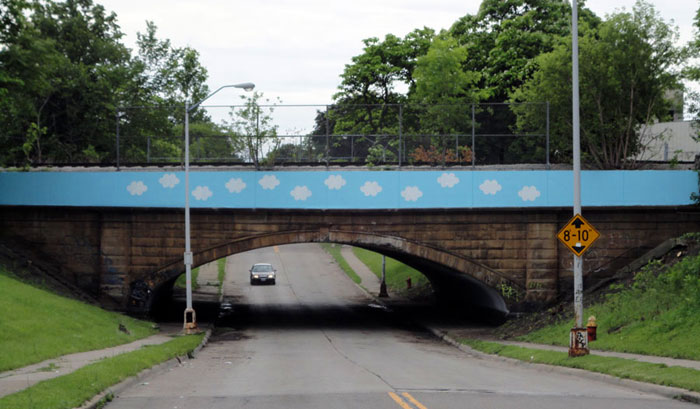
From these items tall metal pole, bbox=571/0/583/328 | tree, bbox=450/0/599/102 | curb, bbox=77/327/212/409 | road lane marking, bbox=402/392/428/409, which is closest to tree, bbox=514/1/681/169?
tall metal pole, bbox=571/0/583/328

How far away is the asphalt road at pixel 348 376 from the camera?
1223 centimetres

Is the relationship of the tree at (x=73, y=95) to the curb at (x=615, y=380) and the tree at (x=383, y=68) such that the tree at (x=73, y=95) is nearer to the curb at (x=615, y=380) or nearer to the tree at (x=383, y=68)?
the tree at (x=383, y=68)

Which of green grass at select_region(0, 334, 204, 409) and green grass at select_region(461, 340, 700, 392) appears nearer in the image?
green grass at select_region(0, 334, 204, 409)

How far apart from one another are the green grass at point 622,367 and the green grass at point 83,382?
9571 millimetres

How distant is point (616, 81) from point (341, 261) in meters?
39.4

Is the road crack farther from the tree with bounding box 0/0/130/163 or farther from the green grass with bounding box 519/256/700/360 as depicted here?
the tree with bounding box 0/0/130/163

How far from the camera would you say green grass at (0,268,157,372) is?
17656 mm

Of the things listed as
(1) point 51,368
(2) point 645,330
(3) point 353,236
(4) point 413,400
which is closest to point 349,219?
(3) point 353,236

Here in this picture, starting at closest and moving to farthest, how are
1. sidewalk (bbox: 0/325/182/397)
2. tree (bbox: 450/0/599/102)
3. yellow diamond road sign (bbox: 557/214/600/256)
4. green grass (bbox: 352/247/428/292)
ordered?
1. sidewalk (bbox: 0/325/182/397)
2. yellow diamond road sign (bbox: 557/214/600/256)
3. tree (bbox: 450/0/599/102)
4. green grass (bbox: 352/247/428/292)

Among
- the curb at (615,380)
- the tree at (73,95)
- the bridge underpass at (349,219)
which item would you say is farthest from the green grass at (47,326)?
the tree at (73,95)

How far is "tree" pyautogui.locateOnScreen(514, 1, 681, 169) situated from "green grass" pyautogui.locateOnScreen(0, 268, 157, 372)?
19.6m

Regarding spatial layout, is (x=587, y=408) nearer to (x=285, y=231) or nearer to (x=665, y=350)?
(x=665, y=350)

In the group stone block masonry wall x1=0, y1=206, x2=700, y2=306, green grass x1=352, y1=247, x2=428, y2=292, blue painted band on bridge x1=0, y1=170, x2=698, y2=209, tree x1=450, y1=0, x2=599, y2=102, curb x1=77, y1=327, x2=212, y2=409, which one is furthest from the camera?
green grass x1=352, y1=247, x2=428, y2=292

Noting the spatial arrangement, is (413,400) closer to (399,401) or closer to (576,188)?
(399,401)
